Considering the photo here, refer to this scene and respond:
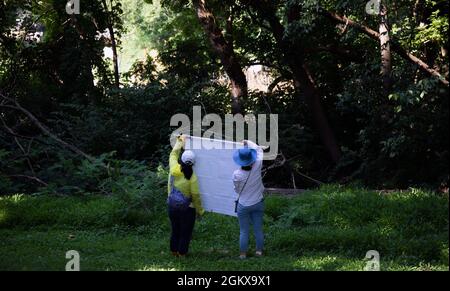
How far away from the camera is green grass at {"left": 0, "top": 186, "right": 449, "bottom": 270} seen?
337 inches

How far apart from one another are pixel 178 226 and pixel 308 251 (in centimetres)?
197

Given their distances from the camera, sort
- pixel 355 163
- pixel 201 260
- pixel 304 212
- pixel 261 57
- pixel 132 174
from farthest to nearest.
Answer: pixel 261 57, pixel 355 163, pixel 132 174, pixel 304 212, pixel 201 260

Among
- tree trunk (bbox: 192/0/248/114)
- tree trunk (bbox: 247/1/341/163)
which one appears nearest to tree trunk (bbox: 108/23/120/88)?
tree trunk (bbox: 192/0/248/114)

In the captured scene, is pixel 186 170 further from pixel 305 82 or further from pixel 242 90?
pixel 305 82

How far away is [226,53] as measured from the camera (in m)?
17.9

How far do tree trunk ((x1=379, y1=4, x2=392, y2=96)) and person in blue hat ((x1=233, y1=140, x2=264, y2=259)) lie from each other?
589 cm

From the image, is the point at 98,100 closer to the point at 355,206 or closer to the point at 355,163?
the point at 355,163

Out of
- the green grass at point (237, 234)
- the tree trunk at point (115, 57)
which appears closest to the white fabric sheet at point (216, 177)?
the green grass at point (237, 234)

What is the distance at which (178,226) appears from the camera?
8852 millimetres

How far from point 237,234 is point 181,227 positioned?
1.87 m

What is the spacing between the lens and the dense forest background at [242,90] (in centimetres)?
1320

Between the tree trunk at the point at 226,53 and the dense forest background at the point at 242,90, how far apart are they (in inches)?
1.5
